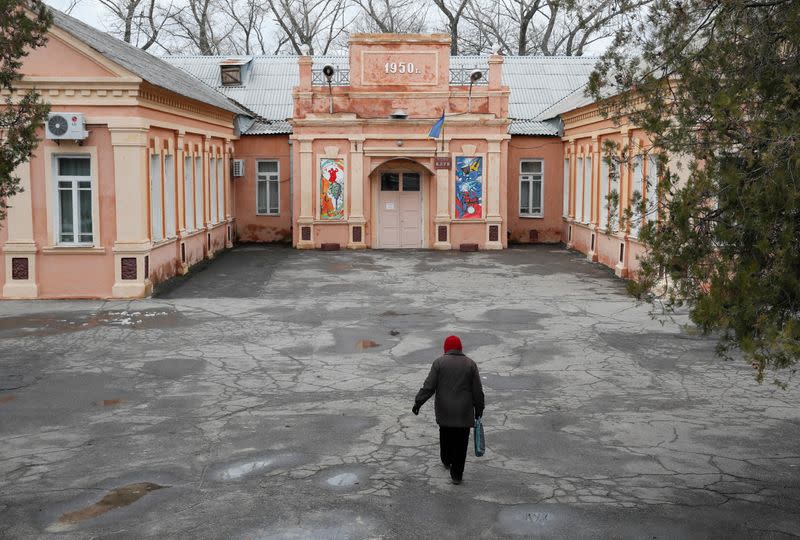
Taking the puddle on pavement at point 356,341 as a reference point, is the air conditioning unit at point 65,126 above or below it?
above

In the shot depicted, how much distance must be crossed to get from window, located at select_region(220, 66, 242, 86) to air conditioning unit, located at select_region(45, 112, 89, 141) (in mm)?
17438

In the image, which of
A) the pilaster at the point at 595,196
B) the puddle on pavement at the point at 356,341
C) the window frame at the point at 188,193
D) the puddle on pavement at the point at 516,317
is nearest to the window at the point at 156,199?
the window frame at the point at 188,193

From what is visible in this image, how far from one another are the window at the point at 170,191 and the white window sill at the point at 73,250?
2.75 metres

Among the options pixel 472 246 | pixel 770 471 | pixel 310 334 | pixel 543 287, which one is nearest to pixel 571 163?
pixel 472 246

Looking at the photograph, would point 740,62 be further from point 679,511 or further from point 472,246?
point 472,246

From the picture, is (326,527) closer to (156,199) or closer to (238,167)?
(156,199)

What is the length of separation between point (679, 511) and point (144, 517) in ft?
14.9

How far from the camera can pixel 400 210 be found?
29.6 meters

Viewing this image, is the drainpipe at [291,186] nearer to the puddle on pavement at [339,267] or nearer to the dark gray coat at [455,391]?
the puddle on pavement at [339,267]

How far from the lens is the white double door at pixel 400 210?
29625 millimetres

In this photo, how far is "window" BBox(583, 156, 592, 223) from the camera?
27703 millimetres

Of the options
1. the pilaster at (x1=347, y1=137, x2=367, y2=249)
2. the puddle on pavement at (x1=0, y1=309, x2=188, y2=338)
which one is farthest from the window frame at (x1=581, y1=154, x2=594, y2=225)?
the puddle on pavement at (x1=0, y1=309, x2=188, y2=338)

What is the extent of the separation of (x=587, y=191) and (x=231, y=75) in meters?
15.2

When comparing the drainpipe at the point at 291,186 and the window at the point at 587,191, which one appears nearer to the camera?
the window at the point at 587,191
